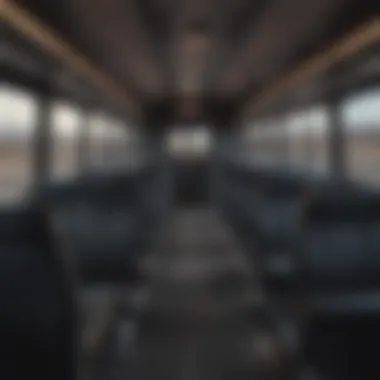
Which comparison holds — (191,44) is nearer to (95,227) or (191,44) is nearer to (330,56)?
(330,56)

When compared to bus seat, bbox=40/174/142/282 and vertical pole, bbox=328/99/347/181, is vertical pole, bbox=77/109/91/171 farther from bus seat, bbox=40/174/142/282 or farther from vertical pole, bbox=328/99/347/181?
vertical pole, bbox=328/99/347/181

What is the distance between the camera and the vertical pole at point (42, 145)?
4395 mm

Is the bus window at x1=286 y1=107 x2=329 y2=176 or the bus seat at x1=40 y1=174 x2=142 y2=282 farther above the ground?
the bus window at x1=286 y1=107 x2=329 y2=176

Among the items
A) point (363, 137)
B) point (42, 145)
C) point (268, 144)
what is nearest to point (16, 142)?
point (42, 145)

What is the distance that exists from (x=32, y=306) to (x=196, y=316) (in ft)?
8.72

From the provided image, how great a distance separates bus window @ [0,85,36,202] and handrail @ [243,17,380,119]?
2.01 metres

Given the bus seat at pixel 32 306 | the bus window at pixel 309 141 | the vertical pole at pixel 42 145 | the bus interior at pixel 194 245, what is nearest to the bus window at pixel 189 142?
the bus window at pixel 309 141

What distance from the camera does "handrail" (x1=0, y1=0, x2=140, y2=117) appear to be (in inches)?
131

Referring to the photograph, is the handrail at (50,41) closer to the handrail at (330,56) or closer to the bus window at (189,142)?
the handrail at (330,56)

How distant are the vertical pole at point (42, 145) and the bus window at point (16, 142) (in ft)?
0.12

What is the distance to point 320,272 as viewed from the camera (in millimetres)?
3062

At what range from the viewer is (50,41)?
14.1 feet

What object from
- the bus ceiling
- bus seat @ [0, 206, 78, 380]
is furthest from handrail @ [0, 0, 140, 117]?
bus seat @ [0, 206, 78, 380]

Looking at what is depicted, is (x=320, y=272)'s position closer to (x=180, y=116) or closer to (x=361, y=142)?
(x=361, y=142)
